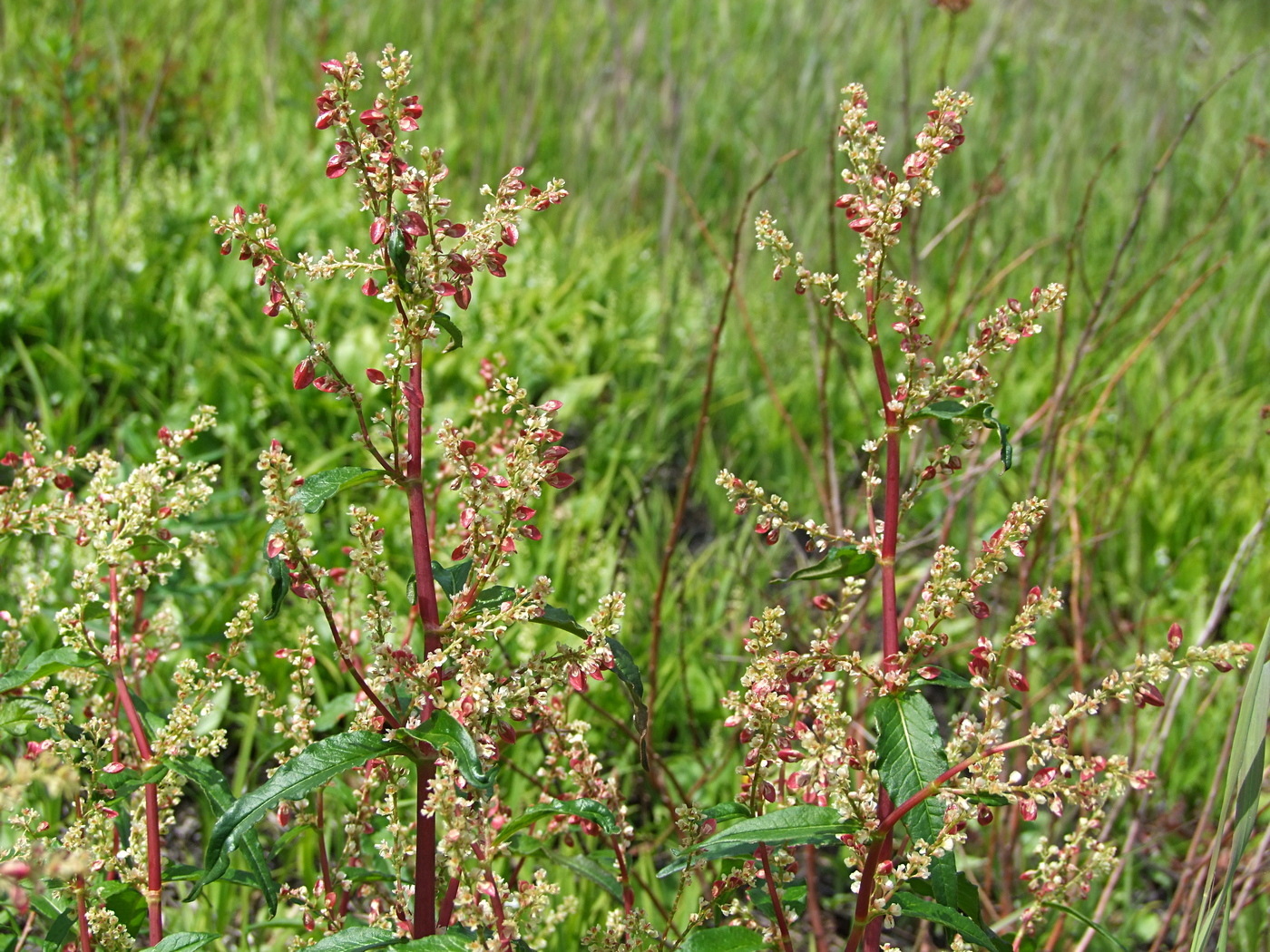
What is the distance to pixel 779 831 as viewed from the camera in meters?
0.96

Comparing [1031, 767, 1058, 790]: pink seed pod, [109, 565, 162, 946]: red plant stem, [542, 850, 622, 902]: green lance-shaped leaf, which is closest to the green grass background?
[542, 850, 622, 902]: green lance-shaped leaf

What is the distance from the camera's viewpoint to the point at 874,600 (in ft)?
9.96

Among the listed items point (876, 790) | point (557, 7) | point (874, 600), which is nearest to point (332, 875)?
point (876, 790)

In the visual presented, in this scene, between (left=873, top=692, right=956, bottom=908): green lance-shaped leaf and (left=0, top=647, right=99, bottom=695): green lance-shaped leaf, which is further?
(left=0, top=647, right=99, bottom=695): green lance-shaped leaf

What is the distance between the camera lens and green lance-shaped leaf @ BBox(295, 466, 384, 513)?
97cm

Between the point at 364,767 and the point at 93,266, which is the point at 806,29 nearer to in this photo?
the point at 93,266

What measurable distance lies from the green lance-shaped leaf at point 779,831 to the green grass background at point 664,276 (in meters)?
0.95

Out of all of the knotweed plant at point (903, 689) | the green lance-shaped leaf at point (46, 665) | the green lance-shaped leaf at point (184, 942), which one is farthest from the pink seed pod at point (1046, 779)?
the green lance-shaped leaf at point (46, 665)

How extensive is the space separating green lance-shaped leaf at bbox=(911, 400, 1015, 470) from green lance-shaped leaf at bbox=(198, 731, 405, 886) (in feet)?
1.96

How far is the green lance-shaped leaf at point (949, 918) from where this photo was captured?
1008 mm

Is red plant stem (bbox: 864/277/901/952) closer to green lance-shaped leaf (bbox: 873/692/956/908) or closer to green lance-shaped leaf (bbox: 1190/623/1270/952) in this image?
green lance-shaped leaf (bbox: 873/692/956/908)

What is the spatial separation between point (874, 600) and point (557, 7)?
3950mm

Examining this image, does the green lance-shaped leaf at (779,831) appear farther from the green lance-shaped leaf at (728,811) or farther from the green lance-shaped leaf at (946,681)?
the green lance-shaped leaf at (946,681)

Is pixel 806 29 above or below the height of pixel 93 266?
above
